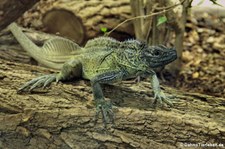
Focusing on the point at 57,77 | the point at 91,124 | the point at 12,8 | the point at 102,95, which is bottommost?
the point at 91,124

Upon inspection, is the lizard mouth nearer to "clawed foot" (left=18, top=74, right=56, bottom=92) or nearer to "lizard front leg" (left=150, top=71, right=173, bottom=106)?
"lizard front leg" (left=150, top=71, right=173, bottom=106)

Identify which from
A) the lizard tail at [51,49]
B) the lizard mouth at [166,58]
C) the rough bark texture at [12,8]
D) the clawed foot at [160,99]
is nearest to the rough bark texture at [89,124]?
the clawed foot at [160,99]

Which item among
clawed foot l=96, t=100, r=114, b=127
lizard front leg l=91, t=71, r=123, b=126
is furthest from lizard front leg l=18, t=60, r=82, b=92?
clawed foot l=96, t=100, r=114, b=127

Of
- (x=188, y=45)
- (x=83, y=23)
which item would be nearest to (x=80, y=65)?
(x=83, y=23)

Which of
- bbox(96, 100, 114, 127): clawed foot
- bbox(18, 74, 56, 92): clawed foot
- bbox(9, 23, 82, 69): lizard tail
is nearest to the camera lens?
bbox(96, 100, 114, 127): clawed foot

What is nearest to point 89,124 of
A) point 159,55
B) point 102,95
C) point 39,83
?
point 102,95

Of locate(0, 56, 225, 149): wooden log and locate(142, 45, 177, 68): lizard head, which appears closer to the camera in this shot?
locate(0, 56, 225, 149): wooden log

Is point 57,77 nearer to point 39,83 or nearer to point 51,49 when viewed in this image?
point 39,83
